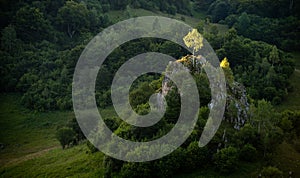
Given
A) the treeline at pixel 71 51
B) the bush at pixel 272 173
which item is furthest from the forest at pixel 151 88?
the treeline at pixel 71 51

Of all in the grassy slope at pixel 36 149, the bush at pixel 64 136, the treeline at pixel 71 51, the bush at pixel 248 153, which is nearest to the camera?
the bush at pixel 248 153

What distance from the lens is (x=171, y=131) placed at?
3728 cm

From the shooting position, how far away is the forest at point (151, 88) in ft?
121

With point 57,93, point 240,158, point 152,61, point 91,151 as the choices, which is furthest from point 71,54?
point 240,158

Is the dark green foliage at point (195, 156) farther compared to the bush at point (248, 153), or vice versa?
the bush at point (248, 153)

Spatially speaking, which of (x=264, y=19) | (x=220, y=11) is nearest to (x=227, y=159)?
(x=264, y=19)

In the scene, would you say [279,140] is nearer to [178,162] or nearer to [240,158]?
[240,158]

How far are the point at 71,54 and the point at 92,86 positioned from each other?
12.2 m

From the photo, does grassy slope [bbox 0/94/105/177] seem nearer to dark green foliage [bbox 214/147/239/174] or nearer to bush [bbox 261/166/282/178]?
dark green foliage [bbox 214/147/239/174]

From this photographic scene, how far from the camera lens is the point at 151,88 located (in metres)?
45.0

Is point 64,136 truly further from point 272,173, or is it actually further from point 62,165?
point 272,173

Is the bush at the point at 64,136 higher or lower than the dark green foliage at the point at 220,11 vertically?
lower

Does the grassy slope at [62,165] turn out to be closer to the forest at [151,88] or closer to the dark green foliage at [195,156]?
the forest at [151,88]

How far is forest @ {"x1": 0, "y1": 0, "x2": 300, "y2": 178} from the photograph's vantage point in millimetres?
36750
